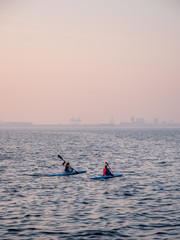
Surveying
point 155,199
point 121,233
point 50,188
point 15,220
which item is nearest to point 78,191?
point 50,188

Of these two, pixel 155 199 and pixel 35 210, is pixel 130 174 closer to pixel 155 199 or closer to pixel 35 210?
pixel 155 199

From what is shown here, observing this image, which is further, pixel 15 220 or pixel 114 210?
pixel 114 210

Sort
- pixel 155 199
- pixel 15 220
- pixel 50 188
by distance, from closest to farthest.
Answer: pixel 15 220 → pixel 155 199 → pixel 50 188

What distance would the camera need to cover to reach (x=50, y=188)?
29.6 metres

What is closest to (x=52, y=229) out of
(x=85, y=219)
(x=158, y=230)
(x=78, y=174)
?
(x=85, y=219)

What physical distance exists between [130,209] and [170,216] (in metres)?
2.81

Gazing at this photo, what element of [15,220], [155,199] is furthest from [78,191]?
[15,220]

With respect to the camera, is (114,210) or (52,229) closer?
(52,229)

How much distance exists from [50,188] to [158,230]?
13496mm

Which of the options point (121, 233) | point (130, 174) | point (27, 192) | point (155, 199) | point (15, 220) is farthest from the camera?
point (130, 174)

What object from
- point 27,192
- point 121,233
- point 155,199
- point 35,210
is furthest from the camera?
point 27,192

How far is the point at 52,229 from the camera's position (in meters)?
18.2

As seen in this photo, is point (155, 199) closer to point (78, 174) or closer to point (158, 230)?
point (158, 230)

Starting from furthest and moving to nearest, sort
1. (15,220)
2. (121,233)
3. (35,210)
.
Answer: (35,210) → (15,220) → (121,233)
